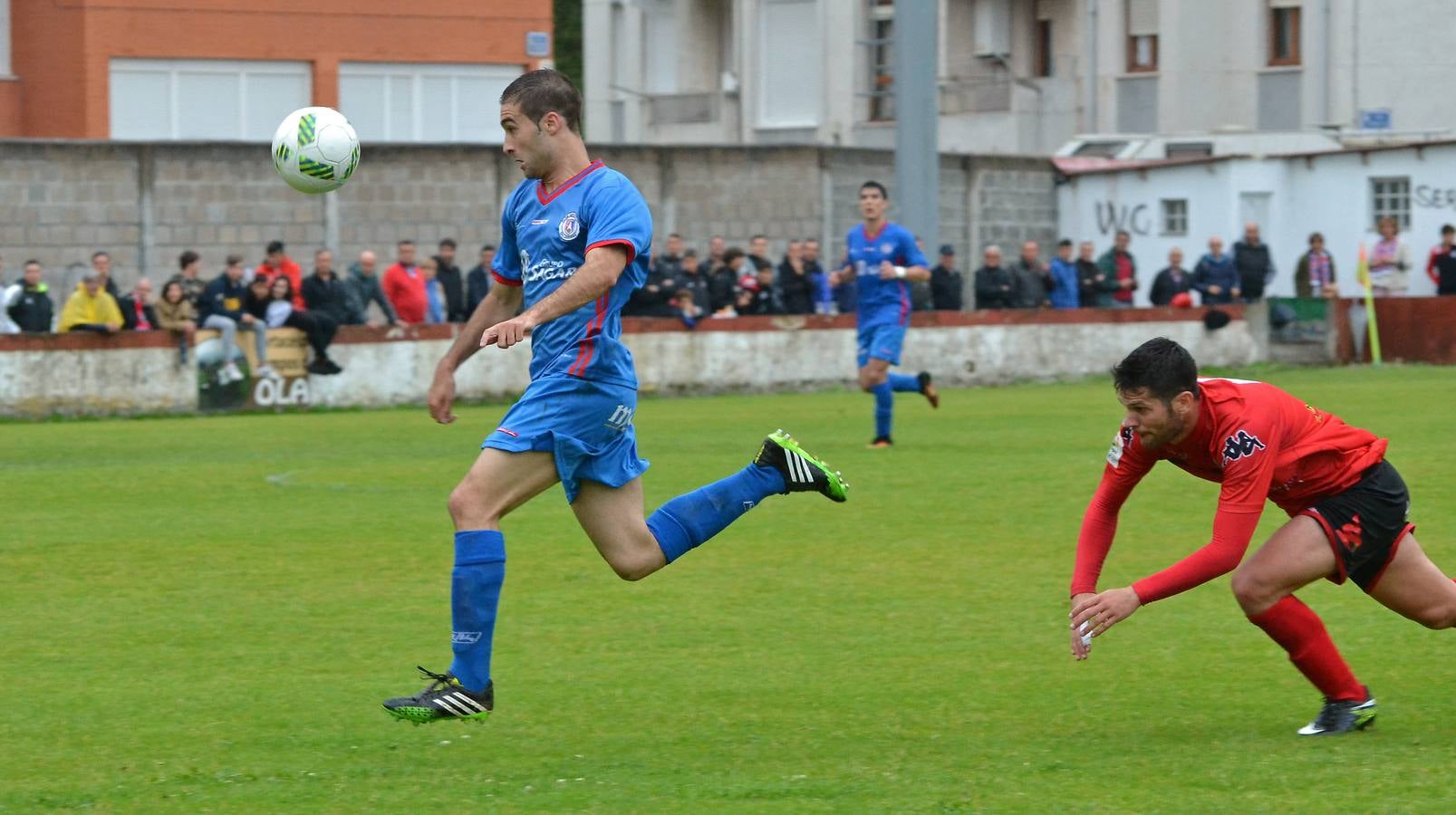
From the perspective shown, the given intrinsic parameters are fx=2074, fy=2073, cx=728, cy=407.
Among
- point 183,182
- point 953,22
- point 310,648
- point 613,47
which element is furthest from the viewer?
point 613,47

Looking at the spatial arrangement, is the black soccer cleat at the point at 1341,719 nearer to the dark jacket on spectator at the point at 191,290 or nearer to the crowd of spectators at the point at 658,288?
the crowd of spectators at the point at 658,288

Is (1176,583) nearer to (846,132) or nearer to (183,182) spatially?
(183,182)

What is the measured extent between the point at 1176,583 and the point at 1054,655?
2.22 metres

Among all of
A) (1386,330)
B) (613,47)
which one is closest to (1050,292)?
(1386,330)

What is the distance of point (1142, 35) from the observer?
45.0m

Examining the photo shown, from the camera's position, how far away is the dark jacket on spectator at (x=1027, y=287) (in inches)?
1096

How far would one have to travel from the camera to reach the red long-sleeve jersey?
5965 mm

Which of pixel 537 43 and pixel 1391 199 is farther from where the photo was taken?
pixel 537 43

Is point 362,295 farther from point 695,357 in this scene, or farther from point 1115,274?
point 1115,274

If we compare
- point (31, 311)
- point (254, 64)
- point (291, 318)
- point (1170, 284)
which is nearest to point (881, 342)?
point (291, 318)

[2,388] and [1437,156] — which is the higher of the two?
[1437,156]

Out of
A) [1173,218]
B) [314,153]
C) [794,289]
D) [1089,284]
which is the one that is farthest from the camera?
[1173,218]

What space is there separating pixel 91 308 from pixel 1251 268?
1648 cm

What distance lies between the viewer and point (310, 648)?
8344 mm
